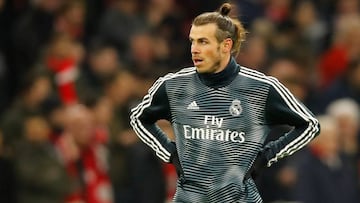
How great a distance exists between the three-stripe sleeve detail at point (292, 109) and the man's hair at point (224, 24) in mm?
213

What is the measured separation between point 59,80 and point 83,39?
171 cm

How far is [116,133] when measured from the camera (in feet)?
42.8

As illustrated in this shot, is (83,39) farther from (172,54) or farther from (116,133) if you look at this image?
(116,133)

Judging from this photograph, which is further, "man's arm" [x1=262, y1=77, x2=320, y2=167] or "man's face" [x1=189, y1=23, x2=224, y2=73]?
"man's arm" [x1=262, y1=77, x2=320, y2=167]

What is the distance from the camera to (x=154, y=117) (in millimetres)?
8852

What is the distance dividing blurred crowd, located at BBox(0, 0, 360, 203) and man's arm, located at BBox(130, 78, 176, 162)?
302 centimetres

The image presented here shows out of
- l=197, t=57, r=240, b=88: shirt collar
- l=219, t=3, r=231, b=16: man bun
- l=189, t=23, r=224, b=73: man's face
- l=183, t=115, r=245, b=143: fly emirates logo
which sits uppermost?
l=219, t=3, r=231, b=16: man bun

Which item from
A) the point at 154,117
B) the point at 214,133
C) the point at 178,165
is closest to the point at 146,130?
the point at 154,117

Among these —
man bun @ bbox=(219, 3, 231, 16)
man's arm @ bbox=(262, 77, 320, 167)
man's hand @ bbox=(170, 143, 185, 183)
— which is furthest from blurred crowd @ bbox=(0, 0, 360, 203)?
man bun @ bbox=(219, 3, 231, 16)

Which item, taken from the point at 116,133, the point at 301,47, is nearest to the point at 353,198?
the point at 116,133

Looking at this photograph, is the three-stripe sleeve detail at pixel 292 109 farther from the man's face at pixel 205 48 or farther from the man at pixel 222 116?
the man's face at pixel 205 48

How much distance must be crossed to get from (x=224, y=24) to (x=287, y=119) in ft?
2.38

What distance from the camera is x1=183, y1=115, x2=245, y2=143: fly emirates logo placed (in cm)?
847

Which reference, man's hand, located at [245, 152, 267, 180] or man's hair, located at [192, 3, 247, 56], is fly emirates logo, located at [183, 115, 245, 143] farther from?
man's hair, located at [192, 3, 247, 56]
